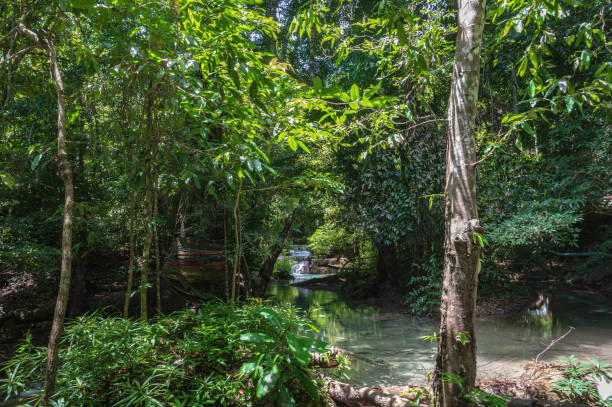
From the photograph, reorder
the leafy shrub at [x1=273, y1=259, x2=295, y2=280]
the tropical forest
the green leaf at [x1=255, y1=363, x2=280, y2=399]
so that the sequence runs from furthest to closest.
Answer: the leafy shrub at [x1=273, y1=259, x2=295, y2=280], the tropical forest, the green leaf at [x1=255, y1=363, x2=280, y2=399]

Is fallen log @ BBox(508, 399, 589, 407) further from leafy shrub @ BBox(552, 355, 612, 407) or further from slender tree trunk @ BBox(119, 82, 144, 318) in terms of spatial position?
slender tree trunk @ BBox(119, 82, 144, 318)

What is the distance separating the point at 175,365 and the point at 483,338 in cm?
477

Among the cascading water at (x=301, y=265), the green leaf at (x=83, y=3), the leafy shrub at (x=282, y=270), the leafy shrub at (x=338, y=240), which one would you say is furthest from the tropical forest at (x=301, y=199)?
the cascading water at (x=301, y=265)

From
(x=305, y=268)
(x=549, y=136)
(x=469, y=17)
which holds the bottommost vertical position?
(x=305, y=268)

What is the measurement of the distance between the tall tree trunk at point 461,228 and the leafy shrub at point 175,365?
837 millimetres

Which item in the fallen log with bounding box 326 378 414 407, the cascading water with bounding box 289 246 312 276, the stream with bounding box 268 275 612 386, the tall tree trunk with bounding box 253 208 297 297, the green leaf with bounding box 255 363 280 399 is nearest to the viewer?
the green leaf with bounding box 255 363 280 399

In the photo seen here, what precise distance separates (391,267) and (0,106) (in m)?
7.76

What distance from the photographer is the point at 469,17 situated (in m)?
1.97

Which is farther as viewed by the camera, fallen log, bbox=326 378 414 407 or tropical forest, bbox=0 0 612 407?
fallen log, bbox=326 378 414 407

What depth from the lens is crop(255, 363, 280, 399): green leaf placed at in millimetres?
1357

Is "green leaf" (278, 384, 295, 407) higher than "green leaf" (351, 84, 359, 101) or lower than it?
lower

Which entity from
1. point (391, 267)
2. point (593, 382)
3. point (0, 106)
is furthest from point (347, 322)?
point (0, 106)

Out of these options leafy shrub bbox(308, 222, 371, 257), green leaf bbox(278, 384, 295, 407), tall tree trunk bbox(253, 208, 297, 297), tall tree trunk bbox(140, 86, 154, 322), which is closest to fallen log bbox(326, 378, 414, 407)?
green leaf bbox(278, 384, 295, 407)

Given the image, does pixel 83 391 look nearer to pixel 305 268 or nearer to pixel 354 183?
pixel 354 183
